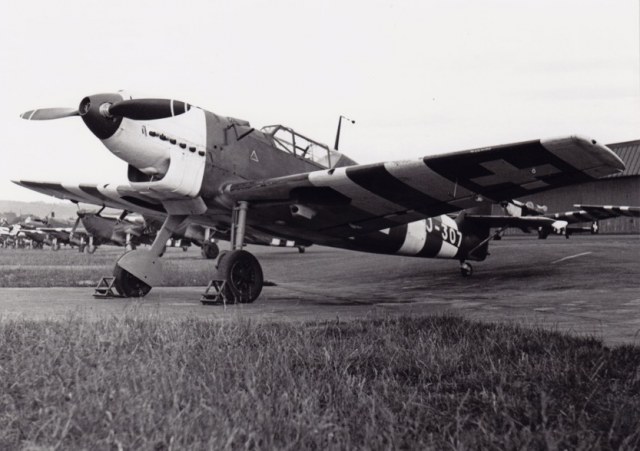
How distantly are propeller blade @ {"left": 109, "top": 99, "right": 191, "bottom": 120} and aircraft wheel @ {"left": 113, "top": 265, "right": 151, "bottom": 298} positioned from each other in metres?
2.18

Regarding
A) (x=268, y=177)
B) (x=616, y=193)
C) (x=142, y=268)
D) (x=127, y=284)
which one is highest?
(x=616, y=193)

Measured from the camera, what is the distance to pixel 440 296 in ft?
27.3

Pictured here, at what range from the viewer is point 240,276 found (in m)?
6.96

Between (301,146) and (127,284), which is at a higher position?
(301,146)

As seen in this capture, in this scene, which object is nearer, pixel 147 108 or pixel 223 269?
pixel 147 108

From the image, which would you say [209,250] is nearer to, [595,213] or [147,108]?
[595,213]

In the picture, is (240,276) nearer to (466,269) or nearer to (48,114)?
(48,114)

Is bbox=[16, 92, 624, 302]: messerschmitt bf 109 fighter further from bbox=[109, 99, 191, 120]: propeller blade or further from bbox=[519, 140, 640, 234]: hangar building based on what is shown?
bbox=[519, 140, 640, 234]: hangar building

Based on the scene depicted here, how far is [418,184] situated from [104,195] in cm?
506

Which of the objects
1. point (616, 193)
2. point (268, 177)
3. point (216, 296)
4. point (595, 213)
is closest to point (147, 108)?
point (268, 177)

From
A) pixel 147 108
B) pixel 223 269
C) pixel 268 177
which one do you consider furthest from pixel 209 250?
pixel 147 108

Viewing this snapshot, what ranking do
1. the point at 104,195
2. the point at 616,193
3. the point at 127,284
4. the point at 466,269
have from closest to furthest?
1. the point at 127,284
2. the point at 104,195
3. the point at 466,269
4. the point at 616,193

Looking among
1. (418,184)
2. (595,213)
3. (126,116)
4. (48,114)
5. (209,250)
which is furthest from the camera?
(209,250)

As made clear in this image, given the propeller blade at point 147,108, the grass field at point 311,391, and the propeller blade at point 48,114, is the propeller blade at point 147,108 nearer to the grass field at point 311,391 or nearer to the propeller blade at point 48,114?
the propeller blade at point 48,114
